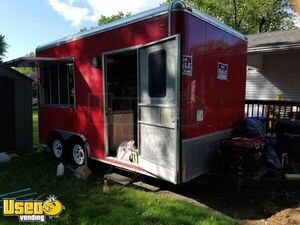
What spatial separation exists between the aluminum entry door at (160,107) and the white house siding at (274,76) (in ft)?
20.9

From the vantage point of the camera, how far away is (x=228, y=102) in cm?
558

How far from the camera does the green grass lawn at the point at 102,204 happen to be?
12.9 ft

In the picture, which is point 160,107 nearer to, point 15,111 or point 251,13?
point 15,111

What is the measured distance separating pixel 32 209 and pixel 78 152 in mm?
2389

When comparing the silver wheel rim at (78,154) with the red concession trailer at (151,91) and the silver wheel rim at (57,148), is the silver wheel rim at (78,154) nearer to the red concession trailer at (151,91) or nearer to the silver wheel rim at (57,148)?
the red concession trailer at (151,91)

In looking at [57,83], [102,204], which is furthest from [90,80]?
[102,204]

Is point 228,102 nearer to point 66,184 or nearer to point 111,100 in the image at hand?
point 111,100

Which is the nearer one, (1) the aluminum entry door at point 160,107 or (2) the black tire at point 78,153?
(1) the aluminum entry door at point 160,107

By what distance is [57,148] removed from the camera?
7.15 m

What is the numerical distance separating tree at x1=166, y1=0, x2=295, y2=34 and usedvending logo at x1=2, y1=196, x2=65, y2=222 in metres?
23.5

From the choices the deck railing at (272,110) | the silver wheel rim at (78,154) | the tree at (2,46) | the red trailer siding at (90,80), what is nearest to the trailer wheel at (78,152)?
the silver wheel rim at (78,154)

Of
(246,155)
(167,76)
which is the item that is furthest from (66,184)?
(246,155)

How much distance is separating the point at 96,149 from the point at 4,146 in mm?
3330

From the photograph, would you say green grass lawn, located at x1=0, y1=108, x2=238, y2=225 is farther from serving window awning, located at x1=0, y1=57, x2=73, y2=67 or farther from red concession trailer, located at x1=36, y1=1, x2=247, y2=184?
serving window awning, located at x1=0, y1=57, x2=73, y2=67
